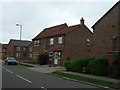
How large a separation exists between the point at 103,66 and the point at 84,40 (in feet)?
67.5

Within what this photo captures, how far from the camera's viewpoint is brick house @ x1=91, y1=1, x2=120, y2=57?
77.4 feet

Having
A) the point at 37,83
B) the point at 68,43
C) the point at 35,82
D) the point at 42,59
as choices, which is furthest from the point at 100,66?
the point at 42,59

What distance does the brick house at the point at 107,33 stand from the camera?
77.4 feet

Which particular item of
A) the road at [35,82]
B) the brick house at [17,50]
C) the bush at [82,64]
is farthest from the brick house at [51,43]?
the brick house at [17,50]

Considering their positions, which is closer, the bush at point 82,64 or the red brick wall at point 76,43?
the bush at point 82,64

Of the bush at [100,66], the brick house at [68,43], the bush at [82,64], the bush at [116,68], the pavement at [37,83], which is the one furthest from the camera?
the brick house at [68,43]

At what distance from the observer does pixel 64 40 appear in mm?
37906

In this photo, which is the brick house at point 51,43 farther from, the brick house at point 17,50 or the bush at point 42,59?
the brick house at point 17,50

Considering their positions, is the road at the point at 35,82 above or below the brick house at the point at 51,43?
below

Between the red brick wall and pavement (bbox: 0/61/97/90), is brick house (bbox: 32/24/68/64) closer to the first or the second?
the red brick wall

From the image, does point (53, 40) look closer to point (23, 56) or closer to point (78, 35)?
point (78, 35)

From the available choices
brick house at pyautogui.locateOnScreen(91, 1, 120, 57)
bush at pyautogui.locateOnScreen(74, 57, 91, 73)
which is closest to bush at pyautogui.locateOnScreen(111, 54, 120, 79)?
brick house at pyautogui.locateOnScreen(91, 1, 120, 57)

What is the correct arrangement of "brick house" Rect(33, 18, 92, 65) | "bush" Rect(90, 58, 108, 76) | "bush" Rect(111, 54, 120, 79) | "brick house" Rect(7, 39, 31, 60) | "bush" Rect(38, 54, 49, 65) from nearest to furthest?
"bush" Rect(111, 54, 120, 79) < "bush" Rect(90, 58, 108, 76) < "brick house" Rect(33, 18, 92, 65) < "bush" Rect(38, 54, 49, 65) < "brick house" Rect(7, 39, 31, 60)

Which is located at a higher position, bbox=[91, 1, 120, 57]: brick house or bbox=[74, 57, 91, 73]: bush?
bbox=[91, 1, 120, 57]: brick house
